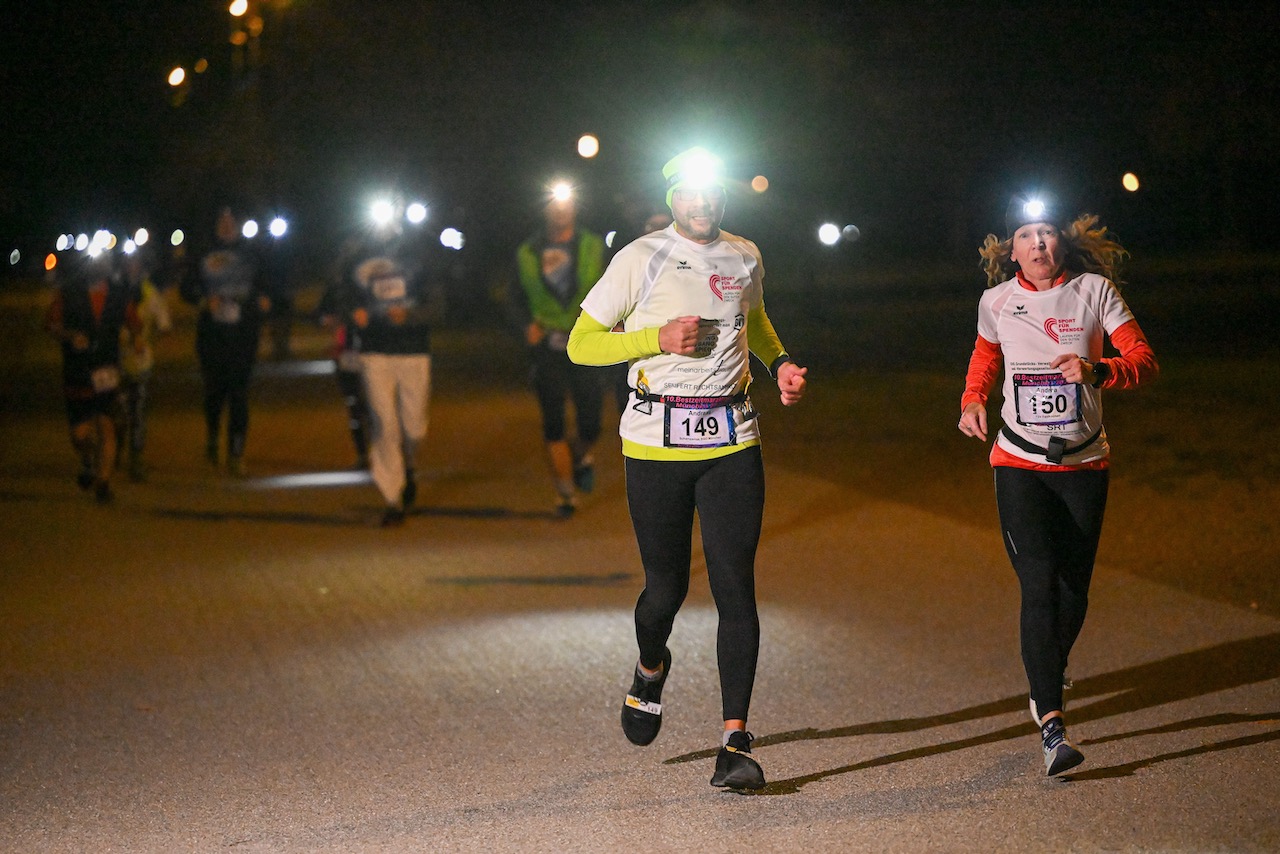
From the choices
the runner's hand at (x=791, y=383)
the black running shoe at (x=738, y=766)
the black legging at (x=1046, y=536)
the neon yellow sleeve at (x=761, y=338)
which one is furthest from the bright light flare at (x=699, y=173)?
the black running shoe at (x=738, y=766)

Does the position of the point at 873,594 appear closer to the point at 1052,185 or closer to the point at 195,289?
the point at 1052,185

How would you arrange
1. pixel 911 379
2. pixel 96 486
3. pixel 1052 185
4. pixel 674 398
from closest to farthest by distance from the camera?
pixel 674 398
pixel 1052 185
pixel 96 486
pixel 911 379

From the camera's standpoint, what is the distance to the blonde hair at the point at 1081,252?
6.02 m

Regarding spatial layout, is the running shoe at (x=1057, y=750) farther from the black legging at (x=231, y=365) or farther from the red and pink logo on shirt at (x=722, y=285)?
the black legging at (x=231, y=365)

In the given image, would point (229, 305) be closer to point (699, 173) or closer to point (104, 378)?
point (104, 378)

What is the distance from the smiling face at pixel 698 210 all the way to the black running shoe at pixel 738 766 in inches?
65.1

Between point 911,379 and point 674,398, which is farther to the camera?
point 911,379

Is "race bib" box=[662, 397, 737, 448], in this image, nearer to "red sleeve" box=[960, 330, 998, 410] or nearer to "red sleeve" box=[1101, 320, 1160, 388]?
"red sleeve" box=[960, 330, 998, 410]

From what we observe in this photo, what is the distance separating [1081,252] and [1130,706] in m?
1.76

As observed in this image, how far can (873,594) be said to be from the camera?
29.5ft

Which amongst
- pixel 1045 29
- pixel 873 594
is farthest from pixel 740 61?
pixel 873 594

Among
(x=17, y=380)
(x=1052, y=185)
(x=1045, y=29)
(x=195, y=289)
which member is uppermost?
(x=1045, y=29)

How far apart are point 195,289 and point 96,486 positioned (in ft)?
6.16

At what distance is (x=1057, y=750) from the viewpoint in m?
5.53
